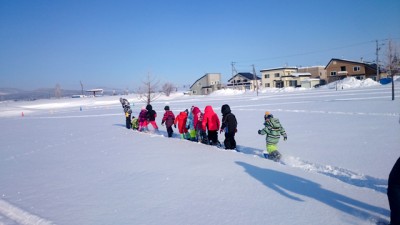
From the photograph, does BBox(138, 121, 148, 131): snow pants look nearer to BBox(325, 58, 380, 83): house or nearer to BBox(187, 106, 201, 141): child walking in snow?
BBox(187, 106, 201, 141): child walking in snow

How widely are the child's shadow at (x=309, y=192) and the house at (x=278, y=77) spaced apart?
68.2 metres

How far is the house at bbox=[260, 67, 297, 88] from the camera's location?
71.1 metres

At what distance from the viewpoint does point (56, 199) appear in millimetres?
4996

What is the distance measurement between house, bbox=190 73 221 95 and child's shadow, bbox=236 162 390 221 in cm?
7787

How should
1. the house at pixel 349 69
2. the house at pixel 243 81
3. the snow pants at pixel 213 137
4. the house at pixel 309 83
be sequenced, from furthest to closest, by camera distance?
the house at pixel 243 81 → the house at pixel 309 83 → the house at pixel 349 69 → the snow pants at pixel 213 137

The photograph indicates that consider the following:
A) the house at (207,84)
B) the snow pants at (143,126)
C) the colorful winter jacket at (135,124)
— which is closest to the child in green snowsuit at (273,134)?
the snow pants at (143,126)

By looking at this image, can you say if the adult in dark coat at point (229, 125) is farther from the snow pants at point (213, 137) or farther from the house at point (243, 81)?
the house at point (243, 81)

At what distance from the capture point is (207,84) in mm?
85000

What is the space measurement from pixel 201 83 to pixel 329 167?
81114mm

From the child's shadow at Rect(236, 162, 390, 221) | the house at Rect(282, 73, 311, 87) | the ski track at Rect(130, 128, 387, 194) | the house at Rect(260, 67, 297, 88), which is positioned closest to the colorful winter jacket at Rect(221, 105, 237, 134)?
the ski track at Rect(130, 128, 387, 194)

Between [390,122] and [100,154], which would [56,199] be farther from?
[390,122]

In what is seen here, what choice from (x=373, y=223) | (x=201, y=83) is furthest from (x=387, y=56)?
(x=201, y=83)

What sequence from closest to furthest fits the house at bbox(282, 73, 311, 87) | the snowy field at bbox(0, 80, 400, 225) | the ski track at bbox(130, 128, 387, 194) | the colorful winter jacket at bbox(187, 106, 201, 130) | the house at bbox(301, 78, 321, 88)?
the snowy field at bbox(0, 80, 400, 225) → the ski track at bbox(130, 128, 387, 194) → the colorful winter jacket at bbox(187, 106, 201, 130) → the house at bbox(301, 78, 321, 88) → the house at bbox(282, 73, 311, 87)

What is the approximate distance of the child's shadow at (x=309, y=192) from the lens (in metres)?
3.95
